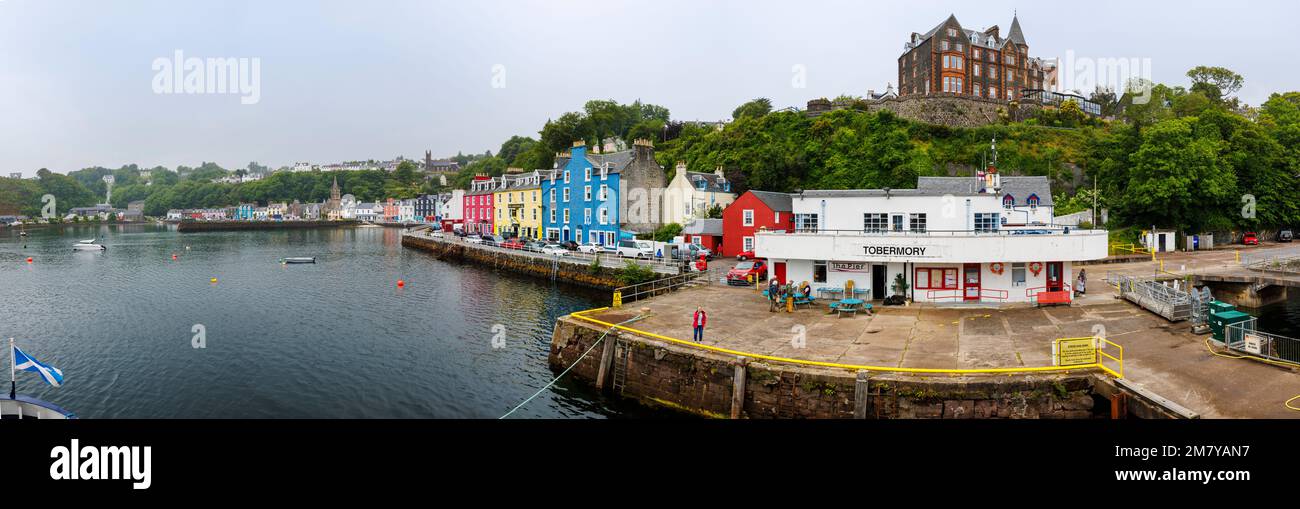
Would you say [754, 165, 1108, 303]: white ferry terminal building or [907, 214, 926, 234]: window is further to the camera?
[907, 214, 926, 234]: window

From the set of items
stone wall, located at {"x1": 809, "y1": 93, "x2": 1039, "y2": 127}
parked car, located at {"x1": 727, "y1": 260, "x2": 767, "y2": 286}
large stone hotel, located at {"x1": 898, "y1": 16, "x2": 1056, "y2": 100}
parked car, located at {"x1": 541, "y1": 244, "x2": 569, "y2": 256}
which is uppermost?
large stone hotel, located at {"x1": 898, "y1": 16, "x2": 1056, "y2": 100}

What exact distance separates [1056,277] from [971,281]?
13.3ft

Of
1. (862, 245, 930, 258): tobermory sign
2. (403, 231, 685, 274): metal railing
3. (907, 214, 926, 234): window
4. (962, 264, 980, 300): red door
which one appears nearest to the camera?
(862, 245, 930, 258): tobermory sign

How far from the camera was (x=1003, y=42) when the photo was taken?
7456 centimetres

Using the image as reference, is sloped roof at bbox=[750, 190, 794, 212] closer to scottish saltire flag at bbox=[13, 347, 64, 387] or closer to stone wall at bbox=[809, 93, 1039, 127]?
stone wall at bbox=[809, 93, 1039, 127]

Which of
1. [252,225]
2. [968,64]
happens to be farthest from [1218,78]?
[252,225]

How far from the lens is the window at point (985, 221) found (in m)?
28.5

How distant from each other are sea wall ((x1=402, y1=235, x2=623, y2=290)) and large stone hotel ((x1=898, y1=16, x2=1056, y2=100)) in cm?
4803

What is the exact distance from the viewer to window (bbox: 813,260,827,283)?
92.7 feet

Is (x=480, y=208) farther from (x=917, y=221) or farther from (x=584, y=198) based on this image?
(x=917, y=221)

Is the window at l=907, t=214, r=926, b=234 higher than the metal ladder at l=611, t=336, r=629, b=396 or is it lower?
higher

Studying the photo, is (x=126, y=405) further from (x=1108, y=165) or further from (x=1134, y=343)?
(x=1108, y=165)

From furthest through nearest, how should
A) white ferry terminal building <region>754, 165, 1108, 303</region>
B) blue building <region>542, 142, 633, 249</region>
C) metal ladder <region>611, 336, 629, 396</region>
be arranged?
blue building <region>542, 142, 633, 249</region>, white ferry terminal building <region>754, 165, 1108, 303</region>, metal ladder <region>611, 336, 629, 396</region>

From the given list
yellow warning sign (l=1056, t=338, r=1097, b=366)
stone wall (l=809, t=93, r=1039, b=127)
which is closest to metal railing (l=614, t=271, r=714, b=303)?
yellow warning sign (l=1056, t=338, r=1097, b=366)
